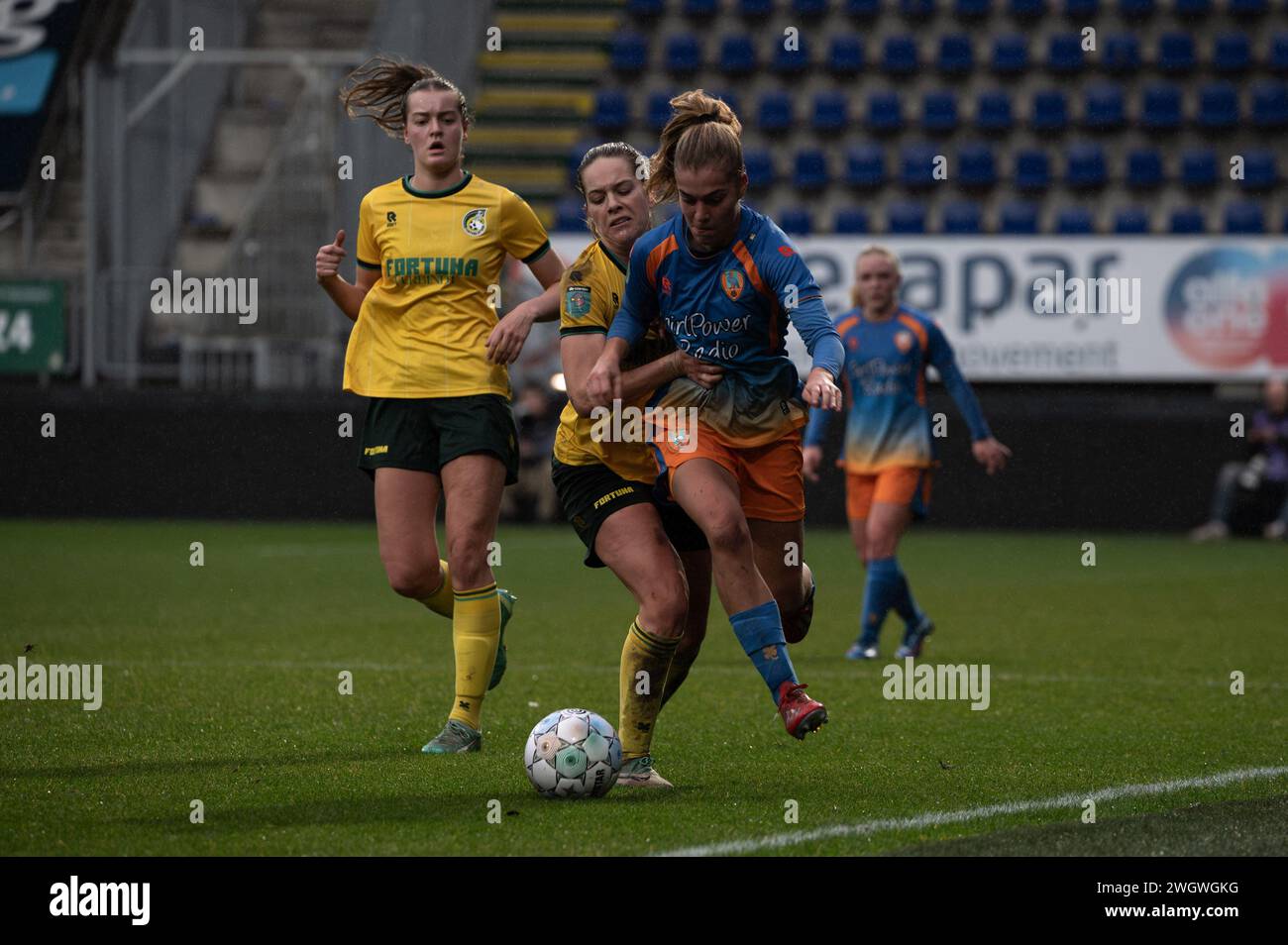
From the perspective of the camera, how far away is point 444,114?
250 inches

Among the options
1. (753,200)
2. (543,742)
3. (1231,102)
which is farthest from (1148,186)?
(543,742)

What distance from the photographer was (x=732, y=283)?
5477 millimetres

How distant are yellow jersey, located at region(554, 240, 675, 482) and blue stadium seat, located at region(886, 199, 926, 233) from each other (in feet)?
52.9

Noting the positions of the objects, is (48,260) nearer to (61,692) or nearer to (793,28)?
(793,28)

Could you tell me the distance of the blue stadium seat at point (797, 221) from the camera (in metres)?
21.5

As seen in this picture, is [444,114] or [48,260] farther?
[48,260]

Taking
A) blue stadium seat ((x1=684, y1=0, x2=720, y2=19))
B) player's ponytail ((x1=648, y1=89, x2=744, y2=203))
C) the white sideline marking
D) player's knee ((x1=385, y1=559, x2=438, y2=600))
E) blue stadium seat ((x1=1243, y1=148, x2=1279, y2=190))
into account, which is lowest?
the white sideline marking

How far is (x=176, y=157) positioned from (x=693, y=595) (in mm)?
16713

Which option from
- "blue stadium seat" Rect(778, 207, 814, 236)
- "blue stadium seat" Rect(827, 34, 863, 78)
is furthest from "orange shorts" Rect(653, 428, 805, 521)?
"blue stadium seat" Rect(827, 34, 863, 78)

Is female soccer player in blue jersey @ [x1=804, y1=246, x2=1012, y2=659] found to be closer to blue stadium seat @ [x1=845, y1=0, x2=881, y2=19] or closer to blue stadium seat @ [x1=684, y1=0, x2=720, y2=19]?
blue stadium seat @ [x1=845, y1=0, x2=881, y2=19]

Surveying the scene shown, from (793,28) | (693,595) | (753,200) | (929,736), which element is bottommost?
(929,736)

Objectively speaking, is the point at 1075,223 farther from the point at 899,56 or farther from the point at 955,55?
the point at 899,56

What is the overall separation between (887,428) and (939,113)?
13.7 meters

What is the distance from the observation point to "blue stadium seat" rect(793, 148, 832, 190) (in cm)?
2255
